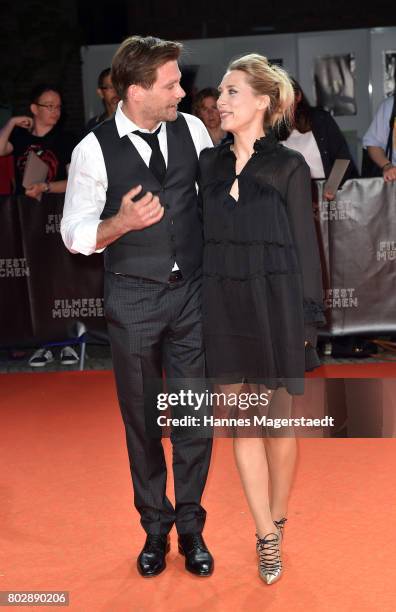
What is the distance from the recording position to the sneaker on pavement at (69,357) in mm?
6957

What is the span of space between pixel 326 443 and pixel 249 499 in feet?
5.44

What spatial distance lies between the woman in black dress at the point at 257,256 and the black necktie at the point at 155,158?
0.15m

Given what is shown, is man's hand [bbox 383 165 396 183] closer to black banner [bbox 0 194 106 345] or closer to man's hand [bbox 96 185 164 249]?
black banner [bbox 0 194 106 345]

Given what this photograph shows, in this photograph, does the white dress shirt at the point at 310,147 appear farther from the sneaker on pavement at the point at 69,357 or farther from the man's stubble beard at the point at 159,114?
the man's stubble beard at the point at 159,114

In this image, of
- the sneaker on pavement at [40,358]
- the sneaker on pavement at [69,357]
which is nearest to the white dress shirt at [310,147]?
the sneaker on pavement at [69,357]

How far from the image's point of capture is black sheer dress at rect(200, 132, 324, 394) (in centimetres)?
308

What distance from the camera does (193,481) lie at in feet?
11.4

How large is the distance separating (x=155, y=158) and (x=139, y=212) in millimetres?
399

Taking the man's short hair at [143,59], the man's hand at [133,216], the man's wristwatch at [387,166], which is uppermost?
the man's short hair at [143,59]

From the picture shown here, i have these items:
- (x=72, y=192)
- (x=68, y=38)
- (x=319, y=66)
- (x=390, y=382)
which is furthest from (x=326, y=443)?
(x=68, y=38)

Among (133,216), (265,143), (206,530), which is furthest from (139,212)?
(206,530)

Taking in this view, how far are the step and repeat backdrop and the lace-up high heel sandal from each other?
3.56m

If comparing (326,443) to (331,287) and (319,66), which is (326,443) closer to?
(331,287)

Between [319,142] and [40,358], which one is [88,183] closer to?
[319,142]
